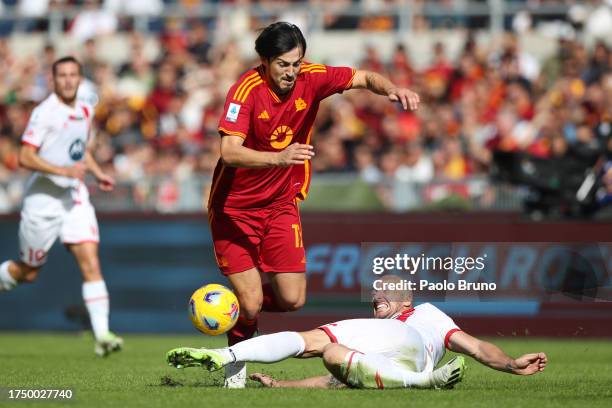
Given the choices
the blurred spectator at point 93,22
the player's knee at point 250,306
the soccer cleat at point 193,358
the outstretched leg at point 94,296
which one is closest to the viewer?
the soccer cleat at point 193,358

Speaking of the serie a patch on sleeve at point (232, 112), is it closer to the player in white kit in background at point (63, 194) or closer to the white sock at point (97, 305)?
the player in white kit in background at point (63, 194)

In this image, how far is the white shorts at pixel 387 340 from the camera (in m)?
8.95

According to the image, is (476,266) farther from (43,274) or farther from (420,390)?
(43,274)

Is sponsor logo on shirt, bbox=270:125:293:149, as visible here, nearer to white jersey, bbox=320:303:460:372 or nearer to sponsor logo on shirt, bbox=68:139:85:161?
white jersey, bbox=320:303:460:372

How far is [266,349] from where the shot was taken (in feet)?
29.1

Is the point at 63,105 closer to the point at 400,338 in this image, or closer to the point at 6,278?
the point at 6,278

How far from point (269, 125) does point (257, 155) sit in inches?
32.2

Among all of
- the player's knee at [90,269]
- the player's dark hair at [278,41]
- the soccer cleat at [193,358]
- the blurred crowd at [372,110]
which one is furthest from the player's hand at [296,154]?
the blurred crowd at [372,110]

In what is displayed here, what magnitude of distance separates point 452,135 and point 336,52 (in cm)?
403

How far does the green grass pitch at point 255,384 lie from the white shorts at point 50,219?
1.12m

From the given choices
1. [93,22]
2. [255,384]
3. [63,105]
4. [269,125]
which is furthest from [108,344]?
[93,22]

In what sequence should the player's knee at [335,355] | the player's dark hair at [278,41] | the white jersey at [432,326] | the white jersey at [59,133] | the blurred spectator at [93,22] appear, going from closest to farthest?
1. the player's knee at [335,355]
2. the white jersey at [432,326]
3. the player's dark hair at [278,41]
4. the white jersey at [59,133]
5. the blurred spectator at [93,22]

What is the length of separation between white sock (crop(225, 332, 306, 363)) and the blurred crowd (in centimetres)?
805

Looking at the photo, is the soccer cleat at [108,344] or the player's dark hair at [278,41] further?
the soccer cleat at [108,344]
